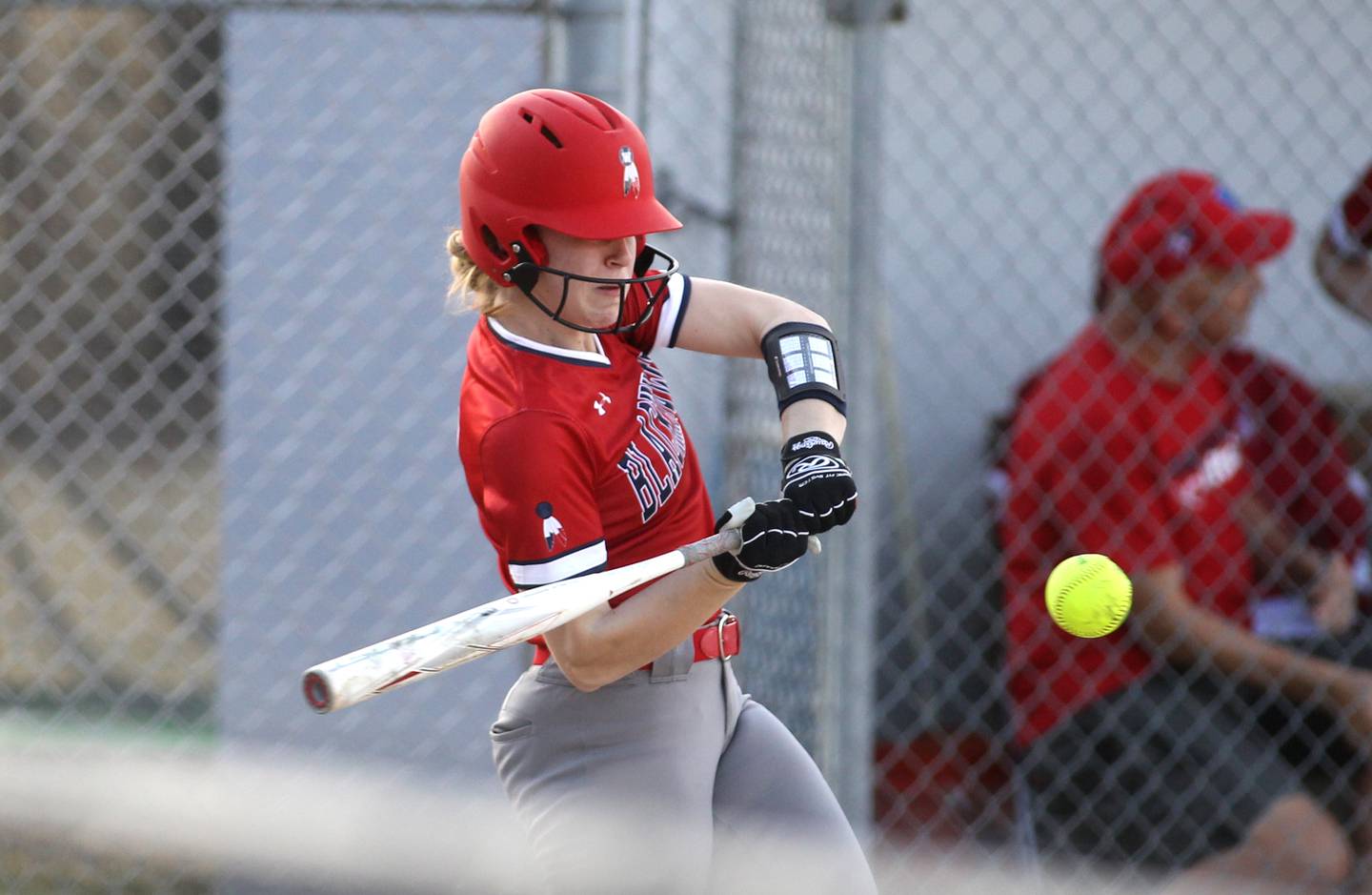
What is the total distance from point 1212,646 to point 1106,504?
378 mm

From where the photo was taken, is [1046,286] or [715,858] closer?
[715,858]

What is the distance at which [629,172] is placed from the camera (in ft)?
7.25

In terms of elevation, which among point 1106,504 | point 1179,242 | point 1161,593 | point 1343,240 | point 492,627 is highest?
point 492,627

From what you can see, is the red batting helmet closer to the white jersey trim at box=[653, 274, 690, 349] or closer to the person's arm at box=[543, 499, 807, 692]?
the white jersey trim at box=[653, 274, 690, 349]

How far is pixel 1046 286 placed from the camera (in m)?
4.61

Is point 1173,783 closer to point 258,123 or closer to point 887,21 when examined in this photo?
point 887,21

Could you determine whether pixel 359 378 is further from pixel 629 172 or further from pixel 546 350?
pixel 629 172

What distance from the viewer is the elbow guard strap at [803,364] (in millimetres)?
2334

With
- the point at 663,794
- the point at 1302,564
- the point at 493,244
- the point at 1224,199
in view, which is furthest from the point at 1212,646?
the point at 493,244

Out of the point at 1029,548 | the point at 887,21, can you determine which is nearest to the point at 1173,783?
the point at 1029,548

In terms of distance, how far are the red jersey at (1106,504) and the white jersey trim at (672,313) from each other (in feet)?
4.38

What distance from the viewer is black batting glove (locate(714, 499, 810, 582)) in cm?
205

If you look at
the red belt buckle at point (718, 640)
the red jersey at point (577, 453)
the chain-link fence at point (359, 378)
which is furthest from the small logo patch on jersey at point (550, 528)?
the chain-link fence at point (359, 378)

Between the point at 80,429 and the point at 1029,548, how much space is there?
2.41 m
